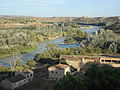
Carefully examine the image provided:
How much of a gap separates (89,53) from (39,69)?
14.0 m

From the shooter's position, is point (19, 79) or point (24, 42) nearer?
point (19, 79)

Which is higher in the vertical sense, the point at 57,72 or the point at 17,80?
the point at 57,72

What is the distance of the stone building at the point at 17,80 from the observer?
66.9ft

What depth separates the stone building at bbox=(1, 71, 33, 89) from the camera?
20.4 metres

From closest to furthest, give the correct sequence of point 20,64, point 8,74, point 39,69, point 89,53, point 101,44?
1. point 8,74
2. point 39,69
3. point 20,64
4. point 89,53
5. point 101,44

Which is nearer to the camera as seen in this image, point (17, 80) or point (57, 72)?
point (17, 80)

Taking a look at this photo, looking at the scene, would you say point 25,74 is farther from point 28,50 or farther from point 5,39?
point 5,39

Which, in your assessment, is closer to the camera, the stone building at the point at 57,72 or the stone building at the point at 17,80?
the stone building at the point at 17,80

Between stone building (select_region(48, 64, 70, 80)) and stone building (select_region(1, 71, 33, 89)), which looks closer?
stone building (select_region(1, 71, 33, 89))

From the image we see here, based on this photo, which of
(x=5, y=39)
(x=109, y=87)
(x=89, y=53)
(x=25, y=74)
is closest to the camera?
(x=109, y=87)

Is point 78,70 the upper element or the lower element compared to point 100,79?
lower

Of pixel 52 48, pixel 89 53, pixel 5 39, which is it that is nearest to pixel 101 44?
pixel 89 53

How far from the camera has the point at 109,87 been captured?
42.9 feet

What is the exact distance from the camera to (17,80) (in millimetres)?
21109
